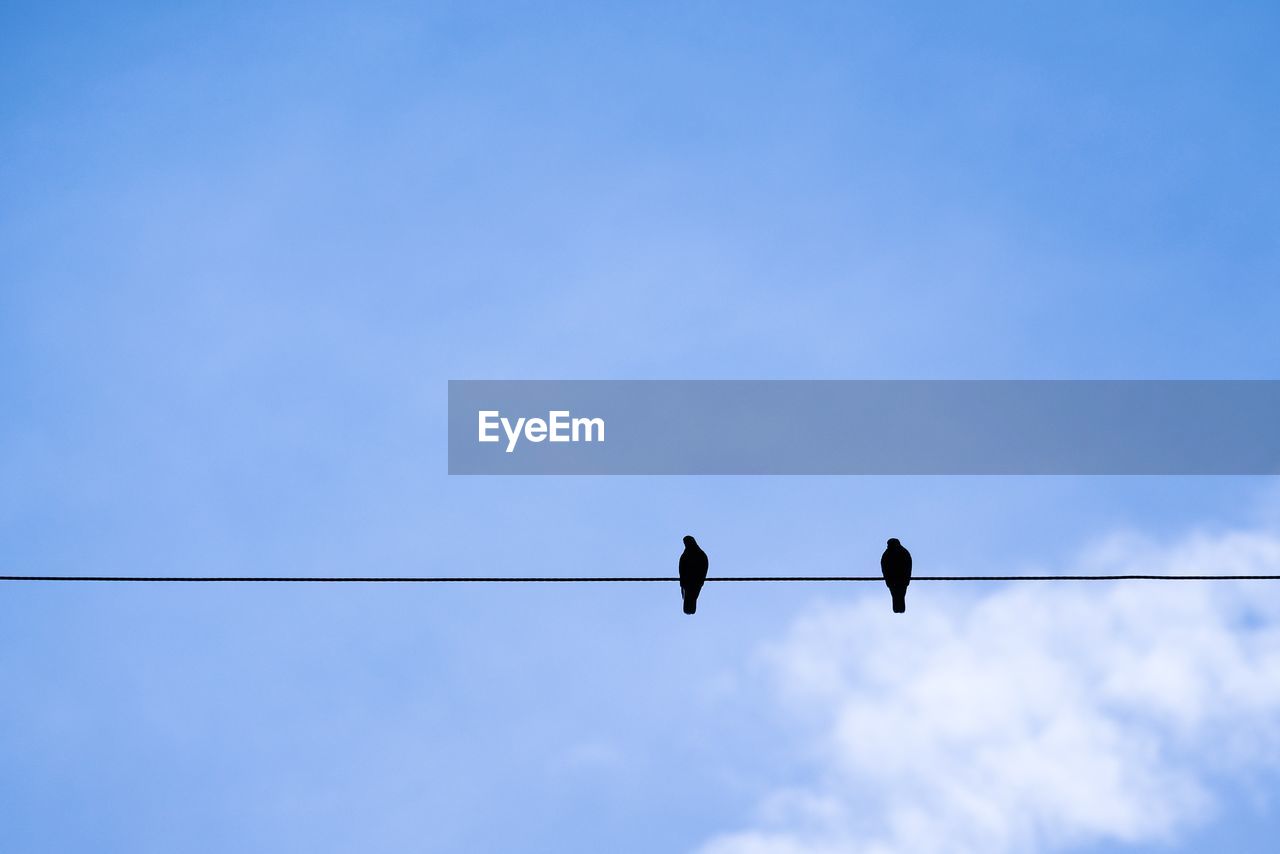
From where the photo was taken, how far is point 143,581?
33.1ft

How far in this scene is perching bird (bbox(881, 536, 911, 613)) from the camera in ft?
45.8

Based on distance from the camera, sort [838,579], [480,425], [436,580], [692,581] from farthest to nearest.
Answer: [480,425] < [692,581] < [838,579] < [436,580]

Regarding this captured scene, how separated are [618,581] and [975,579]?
2.89 m

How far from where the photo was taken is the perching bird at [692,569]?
14.3 meters

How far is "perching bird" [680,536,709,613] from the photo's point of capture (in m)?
14.3

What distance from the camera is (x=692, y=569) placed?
14.4 metres

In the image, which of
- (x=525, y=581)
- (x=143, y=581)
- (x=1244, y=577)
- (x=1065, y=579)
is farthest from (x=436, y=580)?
(x=1244, y=577)

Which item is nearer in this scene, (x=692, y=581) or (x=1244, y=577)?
(x=1244, y=577)

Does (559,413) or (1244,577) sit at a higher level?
(559,413)

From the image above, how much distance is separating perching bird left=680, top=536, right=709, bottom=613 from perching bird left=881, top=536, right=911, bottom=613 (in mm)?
1983

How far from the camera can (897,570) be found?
14.1 metres

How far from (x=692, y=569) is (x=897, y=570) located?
2.23 m

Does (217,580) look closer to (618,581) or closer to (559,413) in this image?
(618,581)

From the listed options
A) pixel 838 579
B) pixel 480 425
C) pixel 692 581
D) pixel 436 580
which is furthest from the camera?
pixel 480 425
